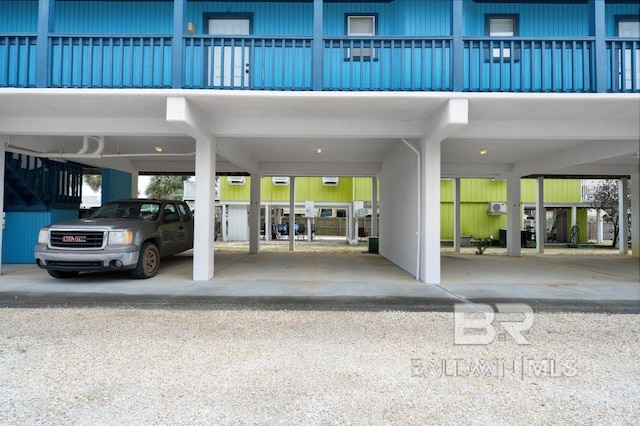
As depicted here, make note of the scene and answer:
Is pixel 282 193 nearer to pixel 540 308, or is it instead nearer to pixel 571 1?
pixel 571 1

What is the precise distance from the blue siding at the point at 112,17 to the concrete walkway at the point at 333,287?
568 centimetres

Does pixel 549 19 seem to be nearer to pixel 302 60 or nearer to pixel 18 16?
pixel 302 60

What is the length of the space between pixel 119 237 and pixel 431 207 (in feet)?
19.6

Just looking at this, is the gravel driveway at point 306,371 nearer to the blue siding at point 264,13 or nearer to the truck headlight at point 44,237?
the truck headlight at point 44,237

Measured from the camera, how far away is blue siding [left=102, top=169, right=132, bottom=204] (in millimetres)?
12203

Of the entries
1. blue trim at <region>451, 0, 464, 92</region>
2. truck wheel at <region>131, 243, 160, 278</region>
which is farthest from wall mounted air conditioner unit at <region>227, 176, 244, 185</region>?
blue trim at <region>451, 0, 464, 92</region>

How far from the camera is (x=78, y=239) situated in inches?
263

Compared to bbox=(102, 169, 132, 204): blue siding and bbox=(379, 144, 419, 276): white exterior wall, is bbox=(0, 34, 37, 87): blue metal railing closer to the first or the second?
bbox=(102, 169, 132, 204): blue siding

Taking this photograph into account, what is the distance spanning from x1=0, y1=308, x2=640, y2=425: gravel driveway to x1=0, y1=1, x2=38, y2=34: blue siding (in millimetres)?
7231

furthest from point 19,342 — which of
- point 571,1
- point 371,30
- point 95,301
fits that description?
point 571,1

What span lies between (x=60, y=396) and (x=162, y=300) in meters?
2.89

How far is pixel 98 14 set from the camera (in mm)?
8492

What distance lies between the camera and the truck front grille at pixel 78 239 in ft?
21.9

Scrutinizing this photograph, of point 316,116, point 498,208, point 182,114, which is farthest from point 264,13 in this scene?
point 498,208
